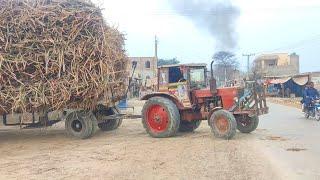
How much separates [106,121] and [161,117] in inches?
103

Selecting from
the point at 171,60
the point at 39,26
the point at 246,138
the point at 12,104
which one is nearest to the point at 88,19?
the point at 39,26

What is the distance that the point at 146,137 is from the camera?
15.8 metres

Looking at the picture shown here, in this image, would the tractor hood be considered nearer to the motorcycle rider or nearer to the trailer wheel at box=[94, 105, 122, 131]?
the trailer wheel at box=[94, 105, 122, 131]

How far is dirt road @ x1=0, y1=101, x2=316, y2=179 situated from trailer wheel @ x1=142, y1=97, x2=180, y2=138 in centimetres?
35

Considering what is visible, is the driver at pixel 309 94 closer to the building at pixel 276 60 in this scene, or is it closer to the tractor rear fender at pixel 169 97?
the tractor rear fender at pixel 169 97

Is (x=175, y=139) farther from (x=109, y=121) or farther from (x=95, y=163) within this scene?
(x=95, y=163)

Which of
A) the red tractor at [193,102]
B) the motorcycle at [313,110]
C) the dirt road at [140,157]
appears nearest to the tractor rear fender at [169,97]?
the red tractor at [193,102]

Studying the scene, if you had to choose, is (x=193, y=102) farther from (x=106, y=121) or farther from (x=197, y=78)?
(x=106, y=121)

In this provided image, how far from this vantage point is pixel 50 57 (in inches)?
575

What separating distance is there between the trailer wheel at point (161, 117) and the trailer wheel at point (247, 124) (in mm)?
1964

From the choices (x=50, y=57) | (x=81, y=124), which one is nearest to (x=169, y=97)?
(x=81, y=124)

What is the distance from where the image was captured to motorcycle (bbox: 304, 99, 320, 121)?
21638 millimetres

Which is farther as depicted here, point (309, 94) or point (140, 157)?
point (309, 94)

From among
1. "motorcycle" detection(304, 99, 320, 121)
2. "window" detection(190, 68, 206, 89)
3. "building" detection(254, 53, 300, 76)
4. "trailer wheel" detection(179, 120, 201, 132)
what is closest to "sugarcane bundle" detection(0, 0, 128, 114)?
"window" detection(190, 68, 206, 89)
